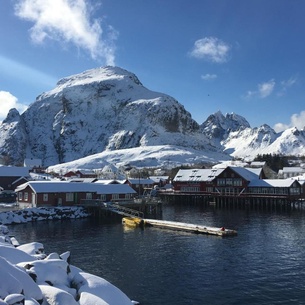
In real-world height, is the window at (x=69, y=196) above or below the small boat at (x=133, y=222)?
above

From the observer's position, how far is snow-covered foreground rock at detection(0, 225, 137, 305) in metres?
14.0

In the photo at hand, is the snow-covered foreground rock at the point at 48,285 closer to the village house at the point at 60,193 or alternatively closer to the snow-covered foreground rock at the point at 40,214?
the snow-covered foreground rock at the point at 40,214

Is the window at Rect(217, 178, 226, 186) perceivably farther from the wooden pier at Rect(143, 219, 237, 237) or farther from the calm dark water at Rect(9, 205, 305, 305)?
the wooden pier at Rect(143, 219, 237, 237)

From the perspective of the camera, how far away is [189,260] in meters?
32.7

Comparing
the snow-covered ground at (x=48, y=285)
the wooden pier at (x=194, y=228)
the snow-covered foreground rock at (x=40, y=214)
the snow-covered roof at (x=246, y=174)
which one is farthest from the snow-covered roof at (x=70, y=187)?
the snow-covered ground at (x=48, y=285)

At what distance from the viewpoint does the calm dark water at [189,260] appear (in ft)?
79.6

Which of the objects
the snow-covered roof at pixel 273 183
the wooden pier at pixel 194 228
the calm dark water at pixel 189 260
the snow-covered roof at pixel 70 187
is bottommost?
the calm dark water at pixel 189 260

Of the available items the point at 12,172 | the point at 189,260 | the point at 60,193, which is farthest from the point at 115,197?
the point at 12,172

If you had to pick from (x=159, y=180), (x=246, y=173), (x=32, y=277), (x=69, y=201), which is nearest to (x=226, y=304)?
(x=32, y=277)

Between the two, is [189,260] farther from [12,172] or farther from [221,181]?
[12,172]

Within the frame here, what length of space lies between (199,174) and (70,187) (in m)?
43.9

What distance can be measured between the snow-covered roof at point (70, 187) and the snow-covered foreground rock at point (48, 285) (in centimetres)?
4563

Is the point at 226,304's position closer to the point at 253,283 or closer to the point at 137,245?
the point at 253,283

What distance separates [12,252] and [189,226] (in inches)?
1225
